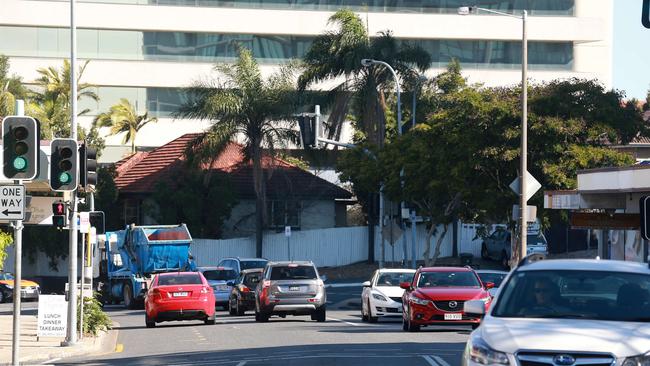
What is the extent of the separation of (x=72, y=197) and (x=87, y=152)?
3.14ft

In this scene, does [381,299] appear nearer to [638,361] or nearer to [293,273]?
[293,273]

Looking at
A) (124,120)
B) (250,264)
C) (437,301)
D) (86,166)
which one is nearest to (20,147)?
(86,166)

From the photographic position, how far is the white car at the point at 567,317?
35.1 ft

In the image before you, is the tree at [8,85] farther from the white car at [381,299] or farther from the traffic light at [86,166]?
the traffic light at [86,166]

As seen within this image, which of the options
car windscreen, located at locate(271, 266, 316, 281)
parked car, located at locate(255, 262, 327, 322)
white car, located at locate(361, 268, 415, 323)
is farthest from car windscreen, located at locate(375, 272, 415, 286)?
car windscreen, located at locate(271, 266, 316, 281)

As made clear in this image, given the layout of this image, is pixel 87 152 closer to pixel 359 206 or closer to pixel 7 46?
pixel 359 206

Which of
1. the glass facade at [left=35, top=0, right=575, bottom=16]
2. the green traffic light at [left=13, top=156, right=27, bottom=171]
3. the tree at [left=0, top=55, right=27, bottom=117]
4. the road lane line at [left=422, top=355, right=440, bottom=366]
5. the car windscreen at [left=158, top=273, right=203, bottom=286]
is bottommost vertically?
the car windscreen at [left=158, top=273, right=203, bottom=286]

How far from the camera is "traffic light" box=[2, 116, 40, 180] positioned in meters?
18.9

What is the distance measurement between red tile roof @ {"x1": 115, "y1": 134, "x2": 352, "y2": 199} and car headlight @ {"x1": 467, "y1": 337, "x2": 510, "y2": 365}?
49.8 meters

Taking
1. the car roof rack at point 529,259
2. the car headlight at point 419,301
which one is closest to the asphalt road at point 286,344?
the car headlight at point 419,301

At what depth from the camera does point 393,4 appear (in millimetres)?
78500

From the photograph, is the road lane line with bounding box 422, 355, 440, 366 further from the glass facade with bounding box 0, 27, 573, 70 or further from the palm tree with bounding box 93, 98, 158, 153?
the glass facade with bounding box 0, 27, 573, 70

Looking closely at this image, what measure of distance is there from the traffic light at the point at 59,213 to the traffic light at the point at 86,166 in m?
0.58

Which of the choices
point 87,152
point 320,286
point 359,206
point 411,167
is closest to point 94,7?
point 359,206
